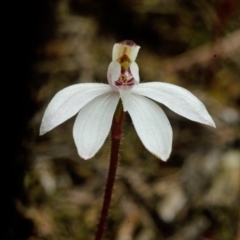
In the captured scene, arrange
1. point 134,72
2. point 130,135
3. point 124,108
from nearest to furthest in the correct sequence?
point 124,108, point 134,72, point 130,135

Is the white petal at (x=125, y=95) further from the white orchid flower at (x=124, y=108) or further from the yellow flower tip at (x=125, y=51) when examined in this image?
the yellow flower tip at (x=125, y=51)

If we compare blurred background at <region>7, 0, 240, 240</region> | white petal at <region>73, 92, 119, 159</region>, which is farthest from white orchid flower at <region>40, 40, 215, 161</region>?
blurred background at <region>7, 0, 240, 240</region>

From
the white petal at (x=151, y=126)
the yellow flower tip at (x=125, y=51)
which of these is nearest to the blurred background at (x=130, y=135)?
the yellow flower tip at (x=125, y=51)

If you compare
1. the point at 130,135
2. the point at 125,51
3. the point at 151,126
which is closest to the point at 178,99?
the point at 151,126

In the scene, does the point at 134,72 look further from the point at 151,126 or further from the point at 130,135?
the point at 130,135

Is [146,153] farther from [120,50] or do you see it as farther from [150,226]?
[120,50]
